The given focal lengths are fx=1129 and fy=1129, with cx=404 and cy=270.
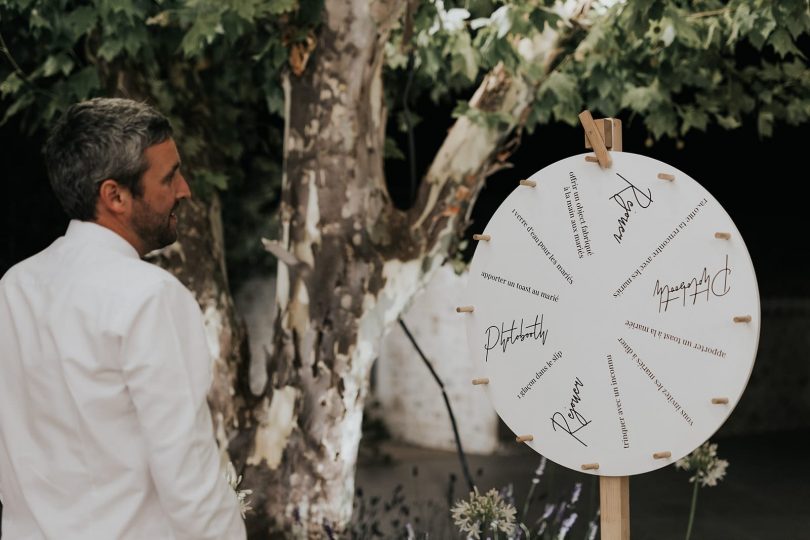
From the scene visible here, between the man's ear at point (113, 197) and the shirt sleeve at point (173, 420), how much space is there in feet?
0.66

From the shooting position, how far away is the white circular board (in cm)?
254

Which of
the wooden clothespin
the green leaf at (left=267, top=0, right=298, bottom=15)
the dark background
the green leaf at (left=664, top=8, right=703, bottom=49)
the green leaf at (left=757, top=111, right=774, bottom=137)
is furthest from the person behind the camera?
the dark background

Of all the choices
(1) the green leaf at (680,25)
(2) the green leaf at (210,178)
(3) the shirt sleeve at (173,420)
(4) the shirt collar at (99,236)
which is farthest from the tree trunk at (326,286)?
(3) the shirt sleeve at (173,420)

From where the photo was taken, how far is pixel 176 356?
5.75 feet

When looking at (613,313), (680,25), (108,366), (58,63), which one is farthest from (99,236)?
(58,63)

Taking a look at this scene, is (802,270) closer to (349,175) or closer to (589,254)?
(349,175)

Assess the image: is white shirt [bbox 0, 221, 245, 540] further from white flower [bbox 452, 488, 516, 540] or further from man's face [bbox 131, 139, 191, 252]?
white flower [bbox 452, 488, 516, 540]

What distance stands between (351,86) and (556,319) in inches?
83.1

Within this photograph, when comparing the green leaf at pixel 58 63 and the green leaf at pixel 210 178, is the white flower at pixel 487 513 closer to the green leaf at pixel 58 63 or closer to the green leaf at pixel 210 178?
the green leaf at pixel 210 178

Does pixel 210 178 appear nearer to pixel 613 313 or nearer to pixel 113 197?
pixel 613 313

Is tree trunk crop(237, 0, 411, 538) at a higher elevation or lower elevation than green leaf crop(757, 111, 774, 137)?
lower

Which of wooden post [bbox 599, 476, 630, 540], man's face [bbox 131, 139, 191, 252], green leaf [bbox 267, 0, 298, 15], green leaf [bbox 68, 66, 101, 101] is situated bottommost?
wooden post [bbox 599, 476, 630, 540]

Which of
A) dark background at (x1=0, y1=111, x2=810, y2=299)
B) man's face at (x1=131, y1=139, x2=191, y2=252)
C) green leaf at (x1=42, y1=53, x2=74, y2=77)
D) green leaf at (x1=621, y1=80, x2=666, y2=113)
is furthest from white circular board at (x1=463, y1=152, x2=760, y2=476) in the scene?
dark background at (x1=0, y1=111, x2=810, y2=299)

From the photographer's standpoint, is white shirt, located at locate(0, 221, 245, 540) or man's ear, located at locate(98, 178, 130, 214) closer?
white shirt, located at locate(0, 221, 245, 540)
